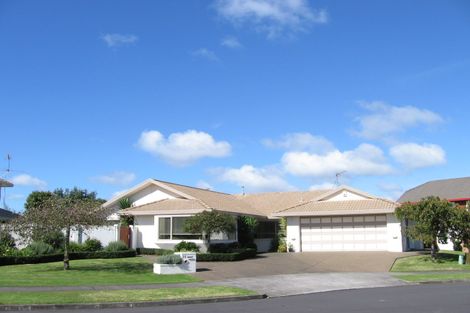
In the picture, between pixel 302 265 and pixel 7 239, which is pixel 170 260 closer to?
pixel 302 265

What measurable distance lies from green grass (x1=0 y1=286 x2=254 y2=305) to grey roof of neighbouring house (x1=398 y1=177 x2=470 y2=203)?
1344 inches

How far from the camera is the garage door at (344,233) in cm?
3612

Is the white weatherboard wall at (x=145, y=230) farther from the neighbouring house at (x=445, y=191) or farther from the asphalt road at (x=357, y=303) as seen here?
the neighbouring house at (x=445, y=191)

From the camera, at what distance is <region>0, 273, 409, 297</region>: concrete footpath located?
59.6ft

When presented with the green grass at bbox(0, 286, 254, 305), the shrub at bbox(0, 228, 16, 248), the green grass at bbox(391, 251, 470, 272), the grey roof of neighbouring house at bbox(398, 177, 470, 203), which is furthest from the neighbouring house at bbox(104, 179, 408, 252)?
the green grass at bbox(0, 286, 254, 305)

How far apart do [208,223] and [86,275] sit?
9419 mm

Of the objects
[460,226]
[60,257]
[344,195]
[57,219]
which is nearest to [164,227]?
[60,257]

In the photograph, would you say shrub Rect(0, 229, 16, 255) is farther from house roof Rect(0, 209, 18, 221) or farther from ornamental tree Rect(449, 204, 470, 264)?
ornamental tree Rect(449, 204, 470, 264)

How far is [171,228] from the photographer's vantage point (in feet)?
110

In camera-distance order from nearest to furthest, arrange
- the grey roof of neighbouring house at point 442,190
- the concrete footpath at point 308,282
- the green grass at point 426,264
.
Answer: the concrete footpath at point 308,282 < the green grass at point 426,264 < the grey roof of neighbouring house at point 442,190

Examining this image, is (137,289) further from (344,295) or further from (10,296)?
(344,295)

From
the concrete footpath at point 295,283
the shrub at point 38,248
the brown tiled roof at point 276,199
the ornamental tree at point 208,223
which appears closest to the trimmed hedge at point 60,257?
the shrub at point 38,248

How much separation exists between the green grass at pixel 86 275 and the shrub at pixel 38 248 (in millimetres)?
1750

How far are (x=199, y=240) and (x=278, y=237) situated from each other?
9874 mm
